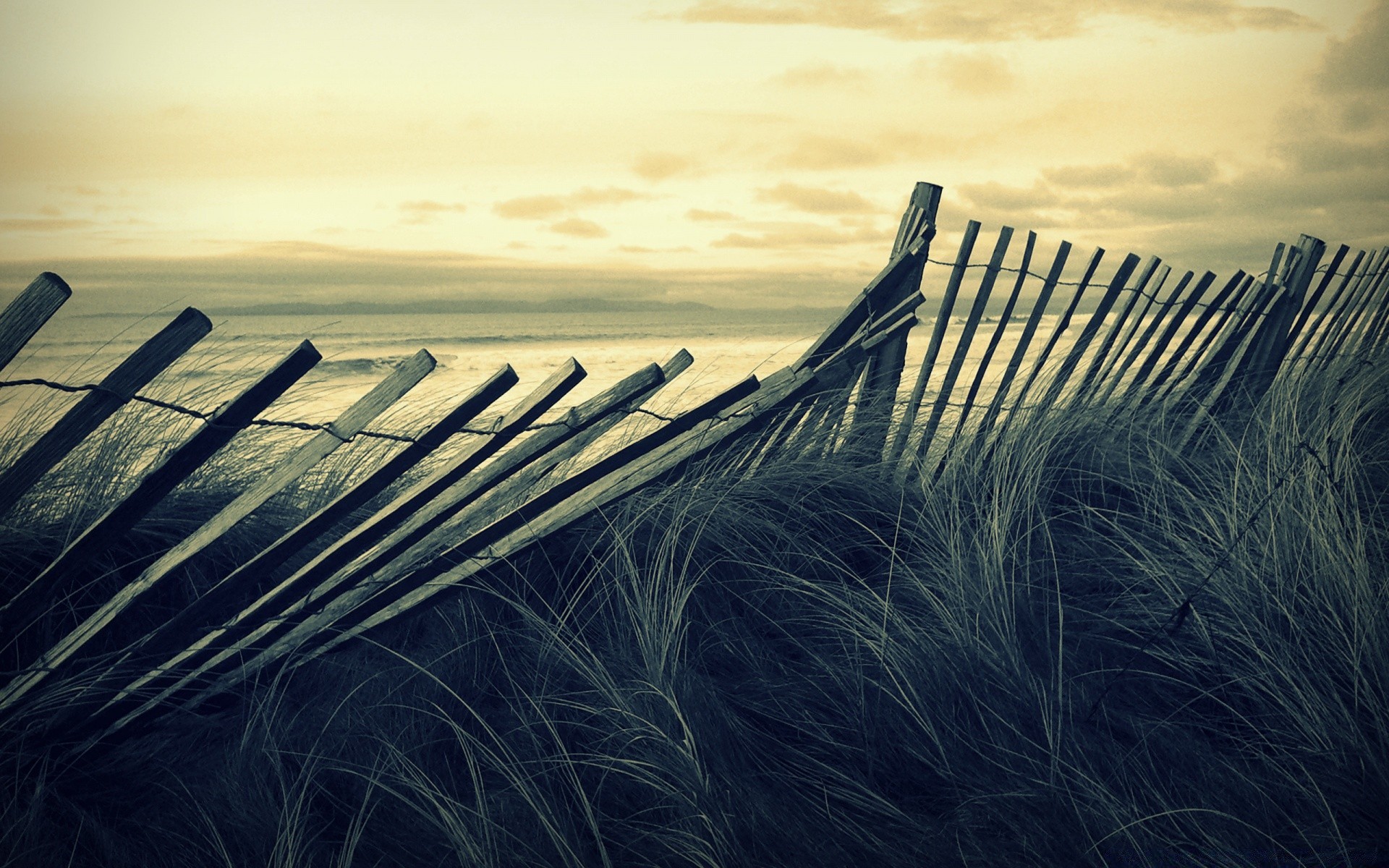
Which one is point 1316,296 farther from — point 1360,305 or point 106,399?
point 106,399

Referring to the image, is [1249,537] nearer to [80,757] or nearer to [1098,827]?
[1098,827]

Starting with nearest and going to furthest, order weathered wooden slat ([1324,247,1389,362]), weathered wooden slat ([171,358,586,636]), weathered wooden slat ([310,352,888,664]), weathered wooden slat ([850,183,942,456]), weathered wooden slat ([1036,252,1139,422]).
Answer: weathered wooden slat ([171,358,586,636])
weathered wooden slat ([310,352,888,664])
weathered wooden slat ([850,183,942,456])
weathered wooden slat ([1036,252,1139,422])
weathered wooden slat ([1324,247,1389,362])

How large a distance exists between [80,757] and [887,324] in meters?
2.38

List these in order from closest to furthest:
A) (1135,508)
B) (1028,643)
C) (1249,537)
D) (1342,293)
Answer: (1028,643)
(1249,537)
(1135,508)
(1342,293)

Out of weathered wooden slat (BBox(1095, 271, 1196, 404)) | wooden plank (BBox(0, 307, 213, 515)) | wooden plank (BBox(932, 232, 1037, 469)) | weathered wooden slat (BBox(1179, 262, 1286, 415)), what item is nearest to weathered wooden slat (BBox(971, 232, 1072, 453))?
wooden plank (BBox(932, 232, 1037, 469))

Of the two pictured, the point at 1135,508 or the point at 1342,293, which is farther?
the point at 1342,293

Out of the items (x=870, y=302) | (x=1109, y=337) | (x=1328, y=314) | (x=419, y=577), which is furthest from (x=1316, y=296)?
(x=419, y=577)

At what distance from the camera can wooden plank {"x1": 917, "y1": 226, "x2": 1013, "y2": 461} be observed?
3213mm

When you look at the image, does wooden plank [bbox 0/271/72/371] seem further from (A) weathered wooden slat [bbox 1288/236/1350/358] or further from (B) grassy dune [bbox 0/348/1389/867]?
(A) weathered wooden slat [bbox 1288/236/1350/358]

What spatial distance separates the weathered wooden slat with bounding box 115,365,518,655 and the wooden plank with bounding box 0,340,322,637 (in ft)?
0.80

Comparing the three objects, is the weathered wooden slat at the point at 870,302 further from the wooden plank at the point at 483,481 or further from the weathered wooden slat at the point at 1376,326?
the weathered wooden slat at the point at 1376,326

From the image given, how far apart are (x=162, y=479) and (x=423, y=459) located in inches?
30.3

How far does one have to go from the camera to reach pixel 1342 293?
5336 mm

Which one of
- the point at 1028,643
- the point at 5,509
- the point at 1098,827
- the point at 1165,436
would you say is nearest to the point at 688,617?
the point at 1028,643
